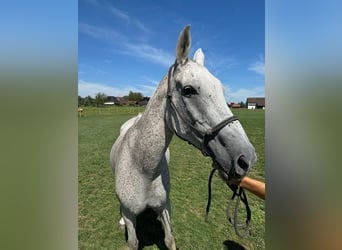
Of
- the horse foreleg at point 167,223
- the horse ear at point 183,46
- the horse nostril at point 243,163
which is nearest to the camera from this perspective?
the horse nostril at point 243,163

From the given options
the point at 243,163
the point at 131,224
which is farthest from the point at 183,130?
the point at 131,224

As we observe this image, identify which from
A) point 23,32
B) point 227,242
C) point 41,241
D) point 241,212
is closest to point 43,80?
point 23,32

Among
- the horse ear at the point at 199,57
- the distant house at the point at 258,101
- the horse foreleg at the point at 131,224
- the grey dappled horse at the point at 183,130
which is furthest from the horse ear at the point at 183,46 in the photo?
the horse foreleg at the point at 131,224

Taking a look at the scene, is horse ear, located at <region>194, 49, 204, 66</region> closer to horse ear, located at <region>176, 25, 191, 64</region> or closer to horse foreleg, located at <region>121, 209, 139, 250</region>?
horse ear, located at <region>176, 25, 191, 64</region>

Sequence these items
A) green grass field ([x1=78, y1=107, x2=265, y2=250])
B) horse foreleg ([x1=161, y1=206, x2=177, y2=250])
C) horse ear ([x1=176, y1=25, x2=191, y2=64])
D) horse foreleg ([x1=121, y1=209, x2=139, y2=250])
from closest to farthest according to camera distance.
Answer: horse ear ([x1=176, y1=25, x2=191, y2=64]), horse foreleg ([x1=121, y1=209, x2=139, y2=250]), horse foreleg ([x1=161, y1=206, x2=177, y2=250]), green grass field ([x1=78, y1=107, x2=265, y2=250])

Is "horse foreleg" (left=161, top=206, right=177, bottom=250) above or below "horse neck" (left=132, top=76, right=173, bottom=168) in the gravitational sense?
below

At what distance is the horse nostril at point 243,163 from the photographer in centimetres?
116

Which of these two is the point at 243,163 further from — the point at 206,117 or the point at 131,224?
the point at 131,224

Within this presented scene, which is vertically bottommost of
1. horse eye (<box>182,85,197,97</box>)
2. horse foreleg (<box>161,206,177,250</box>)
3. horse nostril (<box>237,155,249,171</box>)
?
horse foreleg (<box>161,206,177,250</box>)

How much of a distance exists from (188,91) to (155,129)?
426 millimetres

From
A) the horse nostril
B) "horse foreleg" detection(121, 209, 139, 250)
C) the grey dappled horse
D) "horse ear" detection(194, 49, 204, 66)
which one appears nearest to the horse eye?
the grey dappled horse

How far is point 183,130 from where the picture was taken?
1.41m

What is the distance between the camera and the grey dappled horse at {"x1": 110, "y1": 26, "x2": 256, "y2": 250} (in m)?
1.21

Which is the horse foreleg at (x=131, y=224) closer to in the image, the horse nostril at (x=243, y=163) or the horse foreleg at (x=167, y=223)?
the horse foreleg at (x=167, y=223)
